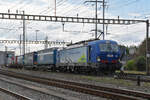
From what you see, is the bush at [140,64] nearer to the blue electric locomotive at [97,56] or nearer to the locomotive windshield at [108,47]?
the blue electric locomotive at [97,56]

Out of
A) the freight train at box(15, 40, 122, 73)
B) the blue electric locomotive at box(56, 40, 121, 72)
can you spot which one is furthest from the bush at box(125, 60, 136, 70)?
the blue electric locomotive at box(56, 40, 121, 72)

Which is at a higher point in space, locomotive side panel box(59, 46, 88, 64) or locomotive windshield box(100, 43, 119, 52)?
locomotive windshield box(100, 43, 119, 52)

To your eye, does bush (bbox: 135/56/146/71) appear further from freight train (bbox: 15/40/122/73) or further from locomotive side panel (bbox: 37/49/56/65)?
freight train (bbox: 15/40/122/73)

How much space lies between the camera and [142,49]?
211ft

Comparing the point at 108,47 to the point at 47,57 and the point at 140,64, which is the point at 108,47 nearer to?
the point at 47,57

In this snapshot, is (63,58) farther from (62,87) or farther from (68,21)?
(62,87)

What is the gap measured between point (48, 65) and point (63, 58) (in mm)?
7315

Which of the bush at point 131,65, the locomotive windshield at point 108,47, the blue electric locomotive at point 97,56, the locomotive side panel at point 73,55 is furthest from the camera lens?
the bush at point 131,65

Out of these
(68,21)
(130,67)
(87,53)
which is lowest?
(130,67)

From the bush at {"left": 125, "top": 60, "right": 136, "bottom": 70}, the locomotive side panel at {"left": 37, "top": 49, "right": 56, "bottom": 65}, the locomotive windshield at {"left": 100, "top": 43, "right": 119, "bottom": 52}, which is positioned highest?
the locomotive windshield at {"left": 100, "top": 43, "right": 119, "bottom": 52}

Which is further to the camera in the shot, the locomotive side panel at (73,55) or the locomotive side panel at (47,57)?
the locomotive side panel at (47,57)

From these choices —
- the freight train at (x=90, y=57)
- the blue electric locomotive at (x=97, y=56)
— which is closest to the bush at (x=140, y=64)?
the freight train at (x=90, y=57)

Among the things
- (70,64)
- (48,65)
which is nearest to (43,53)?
(48,65)

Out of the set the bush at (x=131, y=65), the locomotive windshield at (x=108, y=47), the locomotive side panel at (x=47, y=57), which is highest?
the locomotive windshield at (x=108, y=47)
